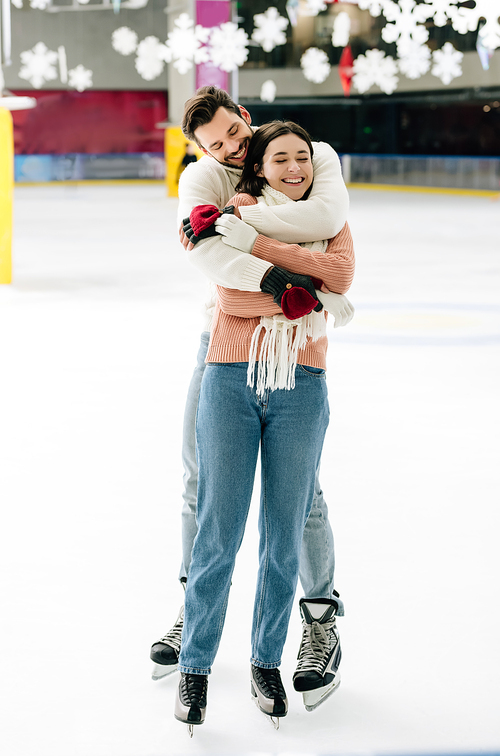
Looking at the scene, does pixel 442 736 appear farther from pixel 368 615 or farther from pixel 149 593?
pixel 149 593

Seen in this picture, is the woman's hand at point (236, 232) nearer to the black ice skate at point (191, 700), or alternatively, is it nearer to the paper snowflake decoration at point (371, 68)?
the black ice skate at point (191, 700)

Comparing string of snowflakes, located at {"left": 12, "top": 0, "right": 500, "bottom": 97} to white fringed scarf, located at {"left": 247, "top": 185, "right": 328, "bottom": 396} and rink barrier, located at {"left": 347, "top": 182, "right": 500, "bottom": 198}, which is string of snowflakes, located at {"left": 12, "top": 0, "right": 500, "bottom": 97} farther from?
white fringed scarf, located at {"left": 247, "top": 185, "right": 328, "bottom": 396}

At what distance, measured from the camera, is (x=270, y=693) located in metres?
1.90

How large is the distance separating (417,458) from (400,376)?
4.56 feet

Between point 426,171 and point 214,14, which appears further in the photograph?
point 426,171

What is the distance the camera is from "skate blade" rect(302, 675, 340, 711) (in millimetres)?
1976

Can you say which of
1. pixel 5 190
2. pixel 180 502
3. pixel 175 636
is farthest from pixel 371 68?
pixel 175 636

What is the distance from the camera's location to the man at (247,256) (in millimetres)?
1792

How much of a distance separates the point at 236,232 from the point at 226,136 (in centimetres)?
27

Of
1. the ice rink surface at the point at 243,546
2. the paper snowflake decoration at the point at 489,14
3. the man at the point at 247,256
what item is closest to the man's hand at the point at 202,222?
the man at the point at 247,256

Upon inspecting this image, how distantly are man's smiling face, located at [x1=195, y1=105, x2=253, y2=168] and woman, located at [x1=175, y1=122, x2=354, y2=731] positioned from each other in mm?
66

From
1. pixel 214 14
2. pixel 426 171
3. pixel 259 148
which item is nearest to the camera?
pixel 259 148

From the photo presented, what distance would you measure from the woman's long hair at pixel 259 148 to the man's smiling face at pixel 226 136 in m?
0.05

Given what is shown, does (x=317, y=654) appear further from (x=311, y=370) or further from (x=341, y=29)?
(x=341, y=29)
